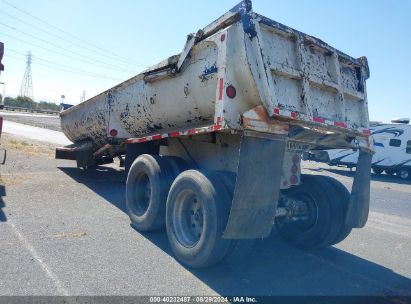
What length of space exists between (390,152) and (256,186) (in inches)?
878

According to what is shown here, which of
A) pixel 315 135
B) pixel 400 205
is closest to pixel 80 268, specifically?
pixel 315 135

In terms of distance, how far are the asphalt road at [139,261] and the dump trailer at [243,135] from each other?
0.30m

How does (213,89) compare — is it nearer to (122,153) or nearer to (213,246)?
(213,246)

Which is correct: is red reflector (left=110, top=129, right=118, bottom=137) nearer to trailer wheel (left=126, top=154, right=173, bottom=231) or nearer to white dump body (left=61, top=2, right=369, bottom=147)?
white dump body (left=61, top=2, right=369, bottom=147)

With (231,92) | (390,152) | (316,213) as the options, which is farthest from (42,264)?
(390,152)

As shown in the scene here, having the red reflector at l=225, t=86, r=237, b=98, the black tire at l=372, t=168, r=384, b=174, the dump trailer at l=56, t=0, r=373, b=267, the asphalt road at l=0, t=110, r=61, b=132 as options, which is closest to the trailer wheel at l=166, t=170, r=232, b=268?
the dump trailer at l=56, t=0, r=373, b=267

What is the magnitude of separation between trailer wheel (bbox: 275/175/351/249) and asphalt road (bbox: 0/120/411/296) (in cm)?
23

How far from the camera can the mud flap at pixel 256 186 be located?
12.9 feet

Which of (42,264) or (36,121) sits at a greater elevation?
(36,121)

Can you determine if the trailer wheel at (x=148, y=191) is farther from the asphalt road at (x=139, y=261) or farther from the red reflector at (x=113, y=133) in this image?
the red reflector at (x=113, y=133)

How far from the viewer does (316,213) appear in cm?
549

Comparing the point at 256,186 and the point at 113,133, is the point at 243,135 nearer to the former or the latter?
the point at 256,186

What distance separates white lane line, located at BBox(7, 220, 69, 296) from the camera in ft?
11.8

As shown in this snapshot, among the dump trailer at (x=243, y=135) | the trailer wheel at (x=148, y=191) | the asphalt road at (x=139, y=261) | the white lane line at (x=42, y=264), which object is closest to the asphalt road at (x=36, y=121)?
the asphalt road at (x=139, y=261)
